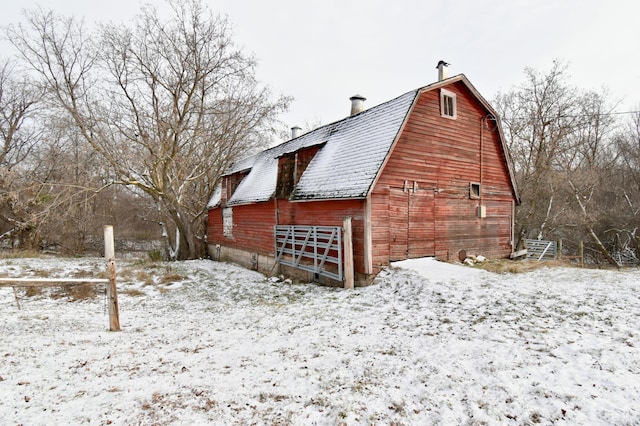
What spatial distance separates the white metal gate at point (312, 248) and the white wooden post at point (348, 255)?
28 centimetres

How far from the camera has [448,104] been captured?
1184 centimetres

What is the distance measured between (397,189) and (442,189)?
2.24 m

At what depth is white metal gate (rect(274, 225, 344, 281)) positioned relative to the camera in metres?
10.7

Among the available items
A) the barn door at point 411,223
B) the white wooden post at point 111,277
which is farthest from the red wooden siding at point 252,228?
the white wooden post at point 111,277

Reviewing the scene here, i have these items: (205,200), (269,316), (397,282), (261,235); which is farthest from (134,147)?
(397,282)

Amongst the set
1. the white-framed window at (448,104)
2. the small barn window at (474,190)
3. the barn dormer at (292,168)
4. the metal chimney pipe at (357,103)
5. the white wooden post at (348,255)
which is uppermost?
the metal chimney pipe at (357,103)

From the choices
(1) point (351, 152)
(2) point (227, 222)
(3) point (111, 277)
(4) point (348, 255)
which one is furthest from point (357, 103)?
(3) point (111, 277)

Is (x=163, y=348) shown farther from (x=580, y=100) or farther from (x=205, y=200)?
(x=580, y=100)

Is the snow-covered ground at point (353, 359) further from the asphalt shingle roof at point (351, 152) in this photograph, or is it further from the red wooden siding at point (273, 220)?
the asphalt shingle roof at point (351, 152)

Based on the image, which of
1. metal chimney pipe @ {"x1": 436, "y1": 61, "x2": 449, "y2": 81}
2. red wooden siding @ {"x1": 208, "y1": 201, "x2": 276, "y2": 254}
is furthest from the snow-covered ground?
metal chimney pipe @ {"x1": 436, "y1": 61, "x2": 449, "y2": 81}

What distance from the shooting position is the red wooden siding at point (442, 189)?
10391mm

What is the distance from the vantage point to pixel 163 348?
5531 mm

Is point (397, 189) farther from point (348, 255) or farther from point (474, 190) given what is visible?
point (474, 190)

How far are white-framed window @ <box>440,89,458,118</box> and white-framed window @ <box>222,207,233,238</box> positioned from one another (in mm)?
13330
